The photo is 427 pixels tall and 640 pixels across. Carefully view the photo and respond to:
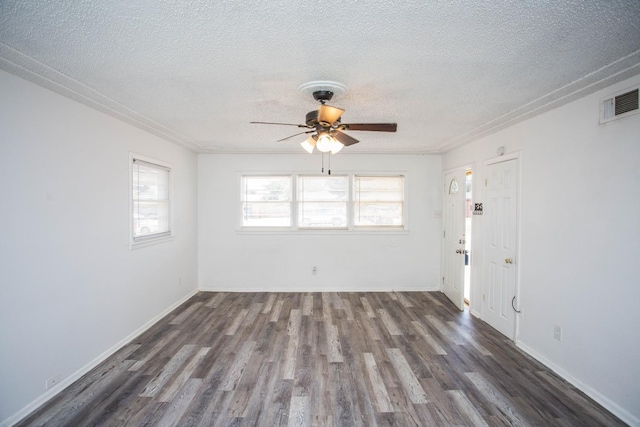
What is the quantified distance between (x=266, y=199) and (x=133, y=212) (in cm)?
233

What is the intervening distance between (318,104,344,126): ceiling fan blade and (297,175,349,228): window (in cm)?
307

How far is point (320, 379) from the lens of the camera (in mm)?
2625

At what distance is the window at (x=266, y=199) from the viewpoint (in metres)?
5.43

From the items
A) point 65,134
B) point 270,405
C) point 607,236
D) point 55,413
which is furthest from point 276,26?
point 55,413

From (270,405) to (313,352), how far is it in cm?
89

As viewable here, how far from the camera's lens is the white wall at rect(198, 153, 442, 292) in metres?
5.35

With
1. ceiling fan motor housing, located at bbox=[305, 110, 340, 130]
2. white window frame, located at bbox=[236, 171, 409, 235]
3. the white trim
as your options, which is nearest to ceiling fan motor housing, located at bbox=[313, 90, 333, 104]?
ceiling fan motor housing, located at bbox=[305, 110, 340, 130]

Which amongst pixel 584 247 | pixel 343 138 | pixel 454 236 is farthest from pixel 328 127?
pixel 454 236

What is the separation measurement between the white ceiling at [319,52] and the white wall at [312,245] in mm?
2298

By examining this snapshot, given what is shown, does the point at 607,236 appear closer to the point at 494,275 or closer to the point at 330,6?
the point at 494,275

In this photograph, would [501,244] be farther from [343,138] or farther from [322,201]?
[322,201]

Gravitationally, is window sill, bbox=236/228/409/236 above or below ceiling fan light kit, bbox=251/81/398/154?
below

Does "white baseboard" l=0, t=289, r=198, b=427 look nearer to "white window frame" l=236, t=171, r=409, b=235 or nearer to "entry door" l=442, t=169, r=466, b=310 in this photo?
"white window frame" l=236, t=171, r=409, b=235

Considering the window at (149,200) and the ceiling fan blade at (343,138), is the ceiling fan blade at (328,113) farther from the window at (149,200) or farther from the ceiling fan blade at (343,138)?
the window at (149,200)
